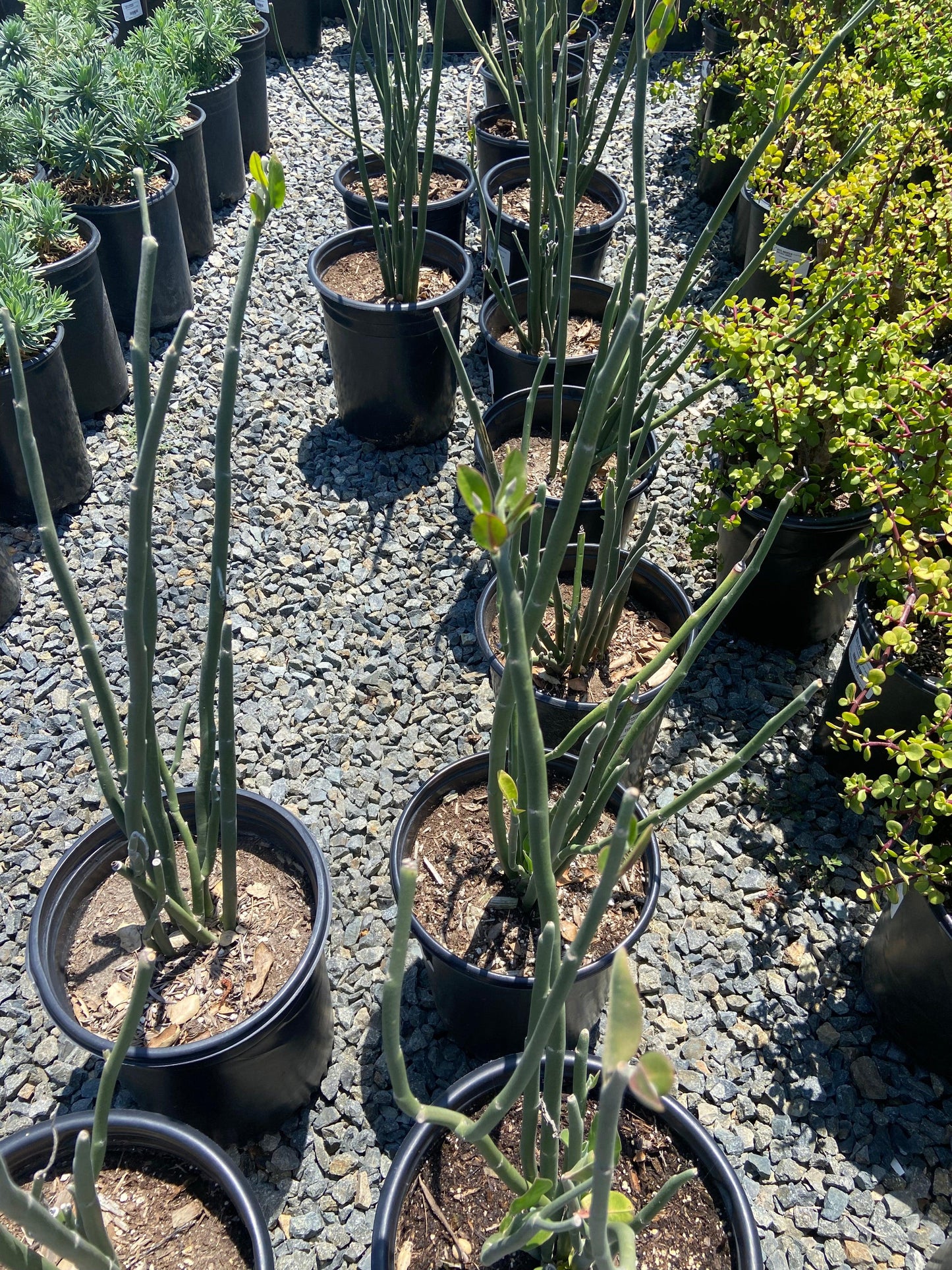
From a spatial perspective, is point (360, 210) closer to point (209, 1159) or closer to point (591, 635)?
point (591, 635)

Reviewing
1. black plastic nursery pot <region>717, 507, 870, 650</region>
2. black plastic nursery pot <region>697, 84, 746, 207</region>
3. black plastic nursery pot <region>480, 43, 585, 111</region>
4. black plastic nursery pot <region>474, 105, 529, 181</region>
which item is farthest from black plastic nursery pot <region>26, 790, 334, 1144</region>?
black plastic nursery pot <region>480, 43, 585, 111</region>

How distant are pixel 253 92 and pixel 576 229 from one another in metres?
1.79

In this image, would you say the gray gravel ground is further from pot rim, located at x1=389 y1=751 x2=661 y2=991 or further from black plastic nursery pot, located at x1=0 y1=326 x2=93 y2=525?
pot rim, located at x1=389 y1=751 x2=661 y2=991

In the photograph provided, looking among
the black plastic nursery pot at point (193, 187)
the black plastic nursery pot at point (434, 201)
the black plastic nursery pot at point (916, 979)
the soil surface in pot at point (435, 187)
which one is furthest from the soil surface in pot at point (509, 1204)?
the black plastic nursery pot at point (193, 187)

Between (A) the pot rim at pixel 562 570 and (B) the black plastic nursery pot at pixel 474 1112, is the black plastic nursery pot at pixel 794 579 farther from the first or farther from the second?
(B) the black plastic nursery pot at pixel 474 1112

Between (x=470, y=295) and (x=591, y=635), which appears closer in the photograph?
(x=591, y=635)

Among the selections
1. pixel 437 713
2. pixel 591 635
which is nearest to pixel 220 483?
pixel 591 635

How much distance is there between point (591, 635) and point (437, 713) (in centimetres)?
49

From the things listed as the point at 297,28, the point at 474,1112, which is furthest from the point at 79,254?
the point at 297,28

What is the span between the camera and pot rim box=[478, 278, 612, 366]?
2508 millimetres

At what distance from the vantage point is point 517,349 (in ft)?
8.91

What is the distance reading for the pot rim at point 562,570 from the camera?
1762 millimetres

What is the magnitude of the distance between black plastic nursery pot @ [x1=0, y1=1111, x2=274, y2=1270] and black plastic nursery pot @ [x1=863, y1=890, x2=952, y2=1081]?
107cm

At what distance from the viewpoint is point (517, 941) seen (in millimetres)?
1442
